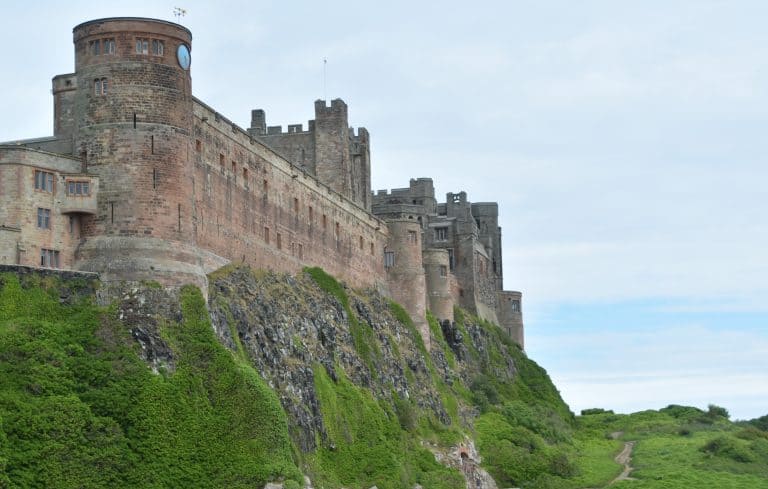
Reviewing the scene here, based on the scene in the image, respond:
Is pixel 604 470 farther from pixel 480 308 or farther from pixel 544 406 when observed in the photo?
pixel 480 308

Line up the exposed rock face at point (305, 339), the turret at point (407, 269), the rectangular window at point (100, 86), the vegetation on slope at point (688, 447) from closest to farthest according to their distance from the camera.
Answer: the rectangular window at point (100, 86), the exposed rock face at point (305, 339), the vegetation on slope at point (688, 447), the turret at point (407, 269)

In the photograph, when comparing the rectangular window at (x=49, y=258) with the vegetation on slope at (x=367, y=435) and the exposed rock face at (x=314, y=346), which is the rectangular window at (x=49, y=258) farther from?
→ the vegetation on slope at (x=367, y=435)

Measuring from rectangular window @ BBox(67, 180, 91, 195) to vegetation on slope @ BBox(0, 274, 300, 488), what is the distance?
202 inches

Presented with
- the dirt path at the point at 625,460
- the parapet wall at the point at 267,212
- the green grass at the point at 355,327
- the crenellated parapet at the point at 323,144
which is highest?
the crenellated parapet at the point at 323,144

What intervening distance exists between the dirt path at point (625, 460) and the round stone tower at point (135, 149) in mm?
47205

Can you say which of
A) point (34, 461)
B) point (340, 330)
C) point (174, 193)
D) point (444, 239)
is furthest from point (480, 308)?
point (34, 461)

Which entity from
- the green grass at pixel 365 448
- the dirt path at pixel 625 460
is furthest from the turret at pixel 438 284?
the green grass at pixel 365 448

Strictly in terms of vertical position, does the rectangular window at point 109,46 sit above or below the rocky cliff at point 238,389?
above

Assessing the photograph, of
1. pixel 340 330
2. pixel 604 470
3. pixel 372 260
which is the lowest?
pixel 604 470

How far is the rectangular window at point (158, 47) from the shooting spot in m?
62.2

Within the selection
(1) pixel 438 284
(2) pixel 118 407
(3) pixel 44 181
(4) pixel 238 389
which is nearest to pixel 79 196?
(3) pixel 44 181

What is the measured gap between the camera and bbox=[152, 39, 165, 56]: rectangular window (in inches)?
2448

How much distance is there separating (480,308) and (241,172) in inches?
2111

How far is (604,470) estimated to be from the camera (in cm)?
10006
